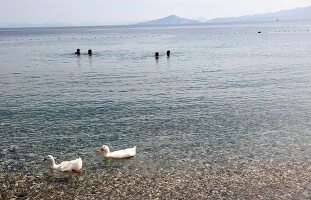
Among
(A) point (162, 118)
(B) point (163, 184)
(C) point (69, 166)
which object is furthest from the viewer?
(A) point (162, 118)

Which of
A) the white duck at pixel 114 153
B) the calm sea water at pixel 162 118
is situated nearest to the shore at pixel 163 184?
the calm sea water at pixel 162 118

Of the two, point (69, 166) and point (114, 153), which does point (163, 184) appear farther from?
point (69, 166)

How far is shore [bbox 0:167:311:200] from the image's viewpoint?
50.0 ft

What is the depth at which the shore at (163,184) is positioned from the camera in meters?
15.2

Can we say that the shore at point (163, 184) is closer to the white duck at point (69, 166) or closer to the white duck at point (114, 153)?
the white duck at point (69, 166)

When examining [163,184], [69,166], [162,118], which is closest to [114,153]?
[69,166]

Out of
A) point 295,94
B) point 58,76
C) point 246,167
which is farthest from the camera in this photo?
point 58,76

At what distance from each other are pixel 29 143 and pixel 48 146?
1.36 metres

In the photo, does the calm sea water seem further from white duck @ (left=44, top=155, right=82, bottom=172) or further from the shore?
the shore

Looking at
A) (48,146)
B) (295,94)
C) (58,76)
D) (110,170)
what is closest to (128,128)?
(48,146)

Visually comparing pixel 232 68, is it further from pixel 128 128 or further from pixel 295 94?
pixel 128 128

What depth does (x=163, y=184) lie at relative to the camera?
16.3 m

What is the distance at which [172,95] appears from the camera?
119 ft

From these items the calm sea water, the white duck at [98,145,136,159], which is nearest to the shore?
the calm sea water
